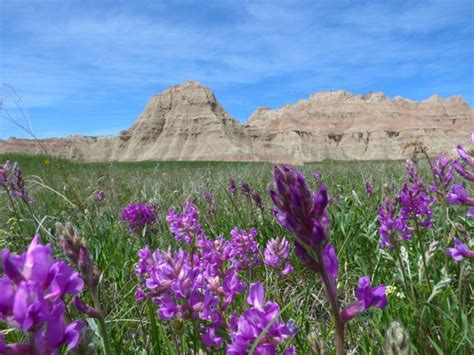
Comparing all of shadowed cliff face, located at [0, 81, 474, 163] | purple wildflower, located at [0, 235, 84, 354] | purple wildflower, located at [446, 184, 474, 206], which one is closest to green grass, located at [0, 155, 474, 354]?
purple wildflower, located at [446, 184, 474, 206]

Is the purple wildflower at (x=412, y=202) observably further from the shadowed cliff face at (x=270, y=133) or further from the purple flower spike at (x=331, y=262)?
the shadowed cliff face at (x=270, y=133)

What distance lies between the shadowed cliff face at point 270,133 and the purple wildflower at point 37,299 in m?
81.0

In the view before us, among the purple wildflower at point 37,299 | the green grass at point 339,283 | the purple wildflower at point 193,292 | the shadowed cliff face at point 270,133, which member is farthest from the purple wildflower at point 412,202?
the shadowed cliff face at point 270,133

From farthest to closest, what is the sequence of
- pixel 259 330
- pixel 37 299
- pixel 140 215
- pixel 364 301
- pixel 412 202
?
pixel 140 215
pixel 412 202
pixel 259 330
pixel 364 301
pixel 37 299

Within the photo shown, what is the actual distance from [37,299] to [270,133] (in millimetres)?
100242

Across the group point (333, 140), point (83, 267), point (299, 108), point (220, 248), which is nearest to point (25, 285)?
point (83, 267)

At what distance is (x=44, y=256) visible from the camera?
2.76 feet

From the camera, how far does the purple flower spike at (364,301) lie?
36.5 inches

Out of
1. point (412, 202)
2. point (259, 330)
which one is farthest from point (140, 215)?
point (259, 330)

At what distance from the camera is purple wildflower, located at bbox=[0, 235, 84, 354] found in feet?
2.56

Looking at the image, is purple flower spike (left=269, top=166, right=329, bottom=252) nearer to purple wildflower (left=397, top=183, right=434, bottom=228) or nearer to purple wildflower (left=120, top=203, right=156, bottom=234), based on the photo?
purple wildflower (left=397, top=183, right=434, bottom=228)

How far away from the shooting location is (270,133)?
100 meters

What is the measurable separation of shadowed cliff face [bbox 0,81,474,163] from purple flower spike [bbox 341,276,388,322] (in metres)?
80.9

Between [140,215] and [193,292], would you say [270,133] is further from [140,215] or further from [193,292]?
[193,292]
